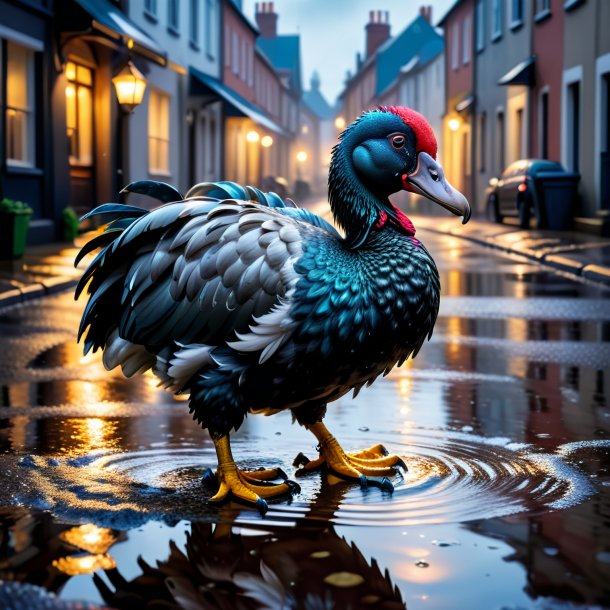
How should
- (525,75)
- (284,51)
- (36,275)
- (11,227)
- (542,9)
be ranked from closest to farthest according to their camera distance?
(36,275) < (11,227) < (542,9) < (525,75) < (284,51)

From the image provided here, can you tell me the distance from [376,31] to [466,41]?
165ft

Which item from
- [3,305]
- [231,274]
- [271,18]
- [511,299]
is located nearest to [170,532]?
[231,274]

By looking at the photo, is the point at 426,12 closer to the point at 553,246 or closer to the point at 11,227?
the point at 553,246

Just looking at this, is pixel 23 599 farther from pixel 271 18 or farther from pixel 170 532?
pixel 271 18

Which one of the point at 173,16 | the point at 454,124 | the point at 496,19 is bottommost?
the point at 454,124

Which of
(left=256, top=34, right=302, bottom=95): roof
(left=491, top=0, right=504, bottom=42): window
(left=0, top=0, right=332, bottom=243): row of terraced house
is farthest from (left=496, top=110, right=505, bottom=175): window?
(left=256, top=34, right=302, bottom=95): roof

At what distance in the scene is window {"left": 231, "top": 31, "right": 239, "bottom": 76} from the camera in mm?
40000

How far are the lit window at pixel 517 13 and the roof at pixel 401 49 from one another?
3901 cm

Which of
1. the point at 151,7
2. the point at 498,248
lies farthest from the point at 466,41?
the point at 498,248

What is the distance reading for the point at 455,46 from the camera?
39750 mm

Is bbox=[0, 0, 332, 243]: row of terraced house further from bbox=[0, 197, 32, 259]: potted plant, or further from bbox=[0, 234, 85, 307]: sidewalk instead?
bbox=[0, 234, 85, 307]: sidewalk

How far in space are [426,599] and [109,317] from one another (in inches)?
72.5

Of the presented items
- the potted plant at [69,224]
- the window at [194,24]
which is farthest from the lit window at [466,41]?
the potted plant at [69,224]

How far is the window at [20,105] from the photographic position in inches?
686
